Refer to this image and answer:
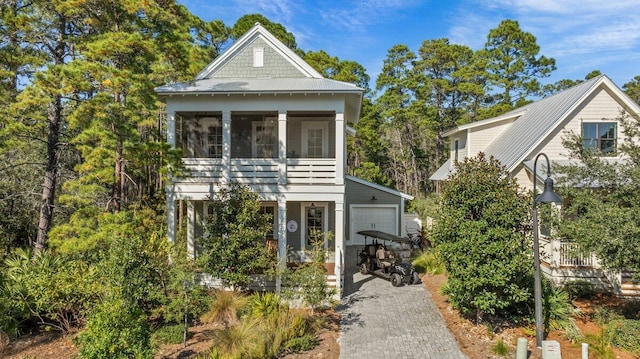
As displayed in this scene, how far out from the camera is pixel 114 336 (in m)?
7.05

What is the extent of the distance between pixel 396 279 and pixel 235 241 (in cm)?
662

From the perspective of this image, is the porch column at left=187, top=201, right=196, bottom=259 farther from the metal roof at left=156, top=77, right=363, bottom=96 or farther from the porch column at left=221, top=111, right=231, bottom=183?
the metal roof at left=156, top=77, right=363, bottom=96

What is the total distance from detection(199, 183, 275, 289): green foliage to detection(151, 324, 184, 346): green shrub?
76.8 inches

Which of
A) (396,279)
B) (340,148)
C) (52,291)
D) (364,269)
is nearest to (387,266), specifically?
(396,279)

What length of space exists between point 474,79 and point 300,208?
31.0 meters

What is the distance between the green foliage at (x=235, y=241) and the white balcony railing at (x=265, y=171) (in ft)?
5.14

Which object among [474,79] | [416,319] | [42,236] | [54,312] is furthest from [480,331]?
[474,79]

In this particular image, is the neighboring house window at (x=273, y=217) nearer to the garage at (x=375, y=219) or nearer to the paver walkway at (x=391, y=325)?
the paver walkway at (x=391, y=325)

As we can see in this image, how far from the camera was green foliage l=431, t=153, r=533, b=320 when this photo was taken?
31.4 ft

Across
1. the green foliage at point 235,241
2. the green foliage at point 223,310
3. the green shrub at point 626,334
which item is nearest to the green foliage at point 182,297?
the green foliage at point 223,310

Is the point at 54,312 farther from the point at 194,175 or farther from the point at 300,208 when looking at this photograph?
the point at 300,208

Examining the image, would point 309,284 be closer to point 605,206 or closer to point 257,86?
point 257,86

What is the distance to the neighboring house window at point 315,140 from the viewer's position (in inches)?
646

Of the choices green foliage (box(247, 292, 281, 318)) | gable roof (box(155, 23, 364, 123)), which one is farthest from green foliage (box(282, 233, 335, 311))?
gable roof (box(155, 23, 364, 123))
